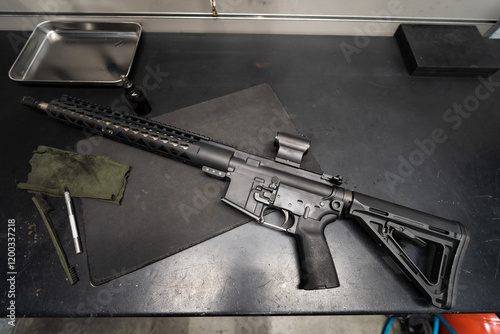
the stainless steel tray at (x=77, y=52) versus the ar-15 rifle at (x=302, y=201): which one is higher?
the stainless steel tray at (x=77, y=52)

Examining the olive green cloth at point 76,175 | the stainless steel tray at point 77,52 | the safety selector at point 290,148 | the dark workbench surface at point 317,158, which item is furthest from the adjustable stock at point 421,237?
the stainless steel tray at point 77,52

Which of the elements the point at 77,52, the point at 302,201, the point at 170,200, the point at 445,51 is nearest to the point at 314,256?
the point at 302,201

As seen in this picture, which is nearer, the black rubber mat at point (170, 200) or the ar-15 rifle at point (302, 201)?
the ar-15 rifle at point (302, 201)

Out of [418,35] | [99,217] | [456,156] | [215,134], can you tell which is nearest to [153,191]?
[99,217]

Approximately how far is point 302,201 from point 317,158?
1.48 feet

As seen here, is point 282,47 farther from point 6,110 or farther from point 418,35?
point 6,110

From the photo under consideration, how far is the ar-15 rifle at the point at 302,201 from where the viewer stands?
140 cm

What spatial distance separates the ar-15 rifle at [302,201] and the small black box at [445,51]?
1.42m

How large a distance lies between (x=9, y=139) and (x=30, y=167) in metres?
0.34

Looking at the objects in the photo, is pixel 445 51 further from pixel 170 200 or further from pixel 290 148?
pixel 170 200

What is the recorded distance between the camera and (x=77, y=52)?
224cm

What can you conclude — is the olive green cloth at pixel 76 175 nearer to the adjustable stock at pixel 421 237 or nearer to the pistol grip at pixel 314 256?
the pistol grip at pixel 314 256

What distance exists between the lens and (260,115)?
6.67 ft

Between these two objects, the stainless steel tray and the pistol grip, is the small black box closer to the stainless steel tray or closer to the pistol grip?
the pistol grip
